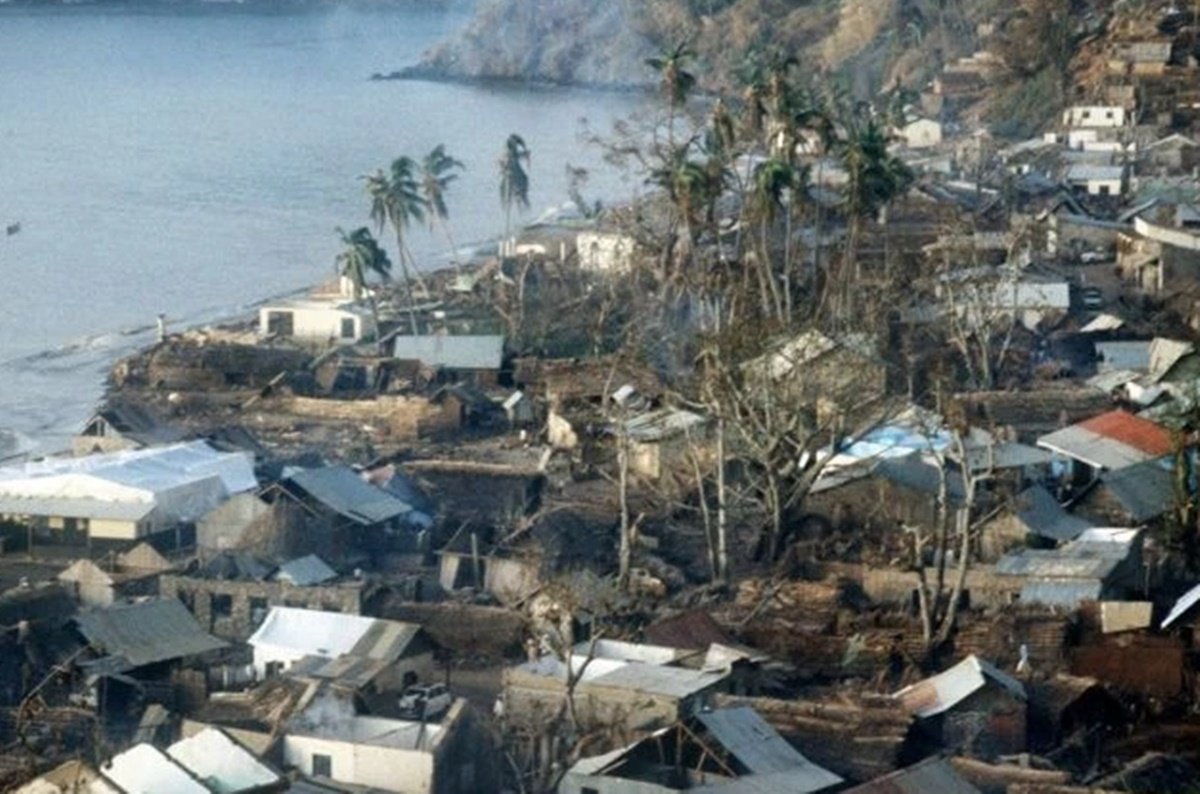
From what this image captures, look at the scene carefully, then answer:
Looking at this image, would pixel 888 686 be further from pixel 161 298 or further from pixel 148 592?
pixel 161 298

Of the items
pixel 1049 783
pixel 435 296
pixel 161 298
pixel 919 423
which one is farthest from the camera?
pixel 161 298

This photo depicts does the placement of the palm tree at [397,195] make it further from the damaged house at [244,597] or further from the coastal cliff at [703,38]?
the coastal cliff at [703,38]

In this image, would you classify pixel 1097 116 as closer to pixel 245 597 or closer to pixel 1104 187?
pixel 1104 187

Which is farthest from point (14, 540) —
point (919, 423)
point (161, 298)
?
point (161, 298)

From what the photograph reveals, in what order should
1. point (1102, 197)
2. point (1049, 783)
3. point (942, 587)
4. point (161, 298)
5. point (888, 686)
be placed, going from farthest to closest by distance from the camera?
point (161, 298)
point (1102, 197)
point (942, 587)
point (888, 686)
point (1049, 783)

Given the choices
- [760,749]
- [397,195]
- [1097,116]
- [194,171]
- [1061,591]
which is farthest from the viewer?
[194,171]

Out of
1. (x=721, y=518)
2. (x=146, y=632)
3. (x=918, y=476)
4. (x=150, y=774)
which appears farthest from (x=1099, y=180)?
(x=150, y=774)

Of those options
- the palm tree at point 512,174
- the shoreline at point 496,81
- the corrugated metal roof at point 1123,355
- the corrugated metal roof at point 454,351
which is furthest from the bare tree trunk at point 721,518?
the shoreline at point 496,81
